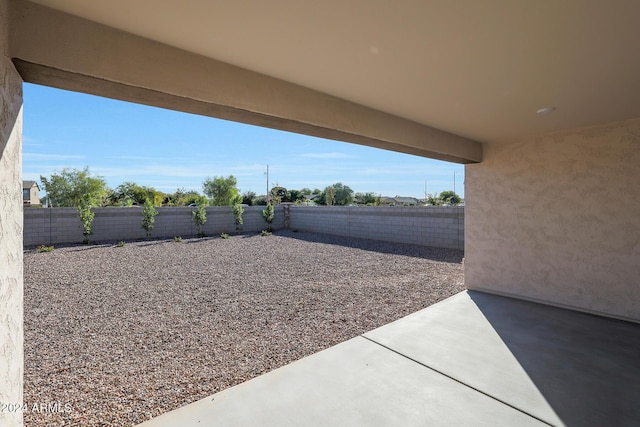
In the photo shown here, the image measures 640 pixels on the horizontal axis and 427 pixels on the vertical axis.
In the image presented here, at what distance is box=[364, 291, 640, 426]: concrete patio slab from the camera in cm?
202


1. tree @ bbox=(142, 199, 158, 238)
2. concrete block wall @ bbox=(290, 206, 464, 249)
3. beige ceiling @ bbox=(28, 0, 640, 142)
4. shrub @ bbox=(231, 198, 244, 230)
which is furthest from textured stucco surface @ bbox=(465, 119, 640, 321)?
tree @ bbox=(142, 199, 158, 238)

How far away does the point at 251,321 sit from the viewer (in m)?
3.53

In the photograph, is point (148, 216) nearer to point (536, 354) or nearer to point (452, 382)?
point (452, 382)

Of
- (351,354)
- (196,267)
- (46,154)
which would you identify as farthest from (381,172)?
(351,354)

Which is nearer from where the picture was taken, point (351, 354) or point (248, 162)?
point (351, 354)

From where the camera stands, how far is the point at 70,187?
54.3 feet

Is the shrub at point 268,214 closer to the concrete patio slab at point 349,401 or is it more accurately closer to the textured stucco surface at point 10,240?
the concrete patio slab at point 349,401

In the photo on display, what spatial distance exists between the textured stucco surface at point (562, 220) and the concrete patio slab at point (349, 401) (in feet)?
8.99

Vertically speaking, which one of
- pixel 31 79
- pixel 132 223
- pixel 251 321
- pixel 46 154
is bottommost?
pixel 251 321

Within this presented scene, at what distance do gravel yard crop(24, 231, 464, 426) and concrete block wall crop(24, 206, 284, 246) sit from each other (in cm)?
249

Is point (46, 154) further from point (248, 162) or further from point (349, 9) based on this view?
point (349, 9)

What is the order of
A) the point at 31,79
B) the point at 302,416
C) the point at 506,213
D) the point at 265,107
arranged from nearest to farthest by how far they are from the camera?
the point at 31,79, the point at 302,416, the point at 265,107, the point at 506,213

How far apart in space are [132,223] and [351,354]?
36.6ft

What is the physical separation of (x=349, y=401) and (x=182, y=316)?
2.50 m
